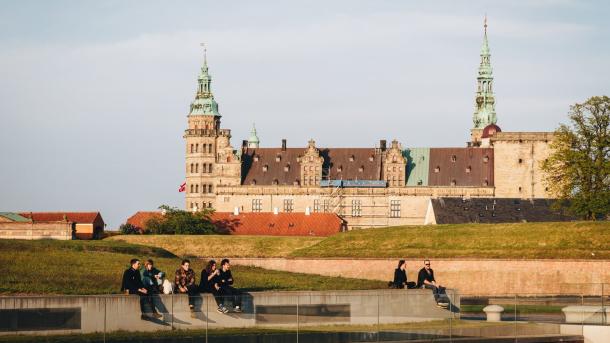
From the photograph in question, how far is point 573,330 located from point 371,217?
8947cm

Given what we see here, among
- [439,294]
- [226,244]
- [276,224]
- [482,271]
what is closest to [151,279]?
[439,294]

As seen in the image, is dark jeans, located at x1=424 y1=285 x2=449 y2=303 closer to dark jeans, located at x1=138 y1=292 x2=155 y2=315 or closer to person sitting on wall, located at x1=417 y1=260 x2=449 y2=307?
person sitting on wall, located at x1=417 y1=260 x2=449 y2=307

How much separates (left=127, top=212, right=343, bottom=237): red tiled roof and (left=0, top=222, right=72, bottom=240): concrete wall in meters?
15.5

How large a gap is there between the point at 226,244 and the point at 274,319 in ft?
185

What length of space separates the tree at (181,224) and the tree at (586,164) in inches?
1074

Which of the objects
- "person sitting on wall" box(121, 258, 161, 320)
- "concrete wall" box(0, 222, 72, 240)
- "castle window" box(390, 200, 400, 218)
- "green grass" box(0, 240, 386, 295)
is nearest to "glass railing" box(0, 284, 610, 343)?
"person sitting on wall" box(121, 258, 161, 320)

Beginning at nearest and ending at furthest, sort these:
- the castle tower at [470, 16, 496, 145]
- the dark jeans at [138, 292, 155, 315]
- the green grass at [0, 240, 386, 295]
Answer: the dark jeans at [138, 292, 155, 315] < the green grass at [0, 240, 386, 295] < the castle tower at [470, 16, 496, 145]

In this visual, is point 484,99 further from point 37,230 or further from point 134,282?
point 134,282

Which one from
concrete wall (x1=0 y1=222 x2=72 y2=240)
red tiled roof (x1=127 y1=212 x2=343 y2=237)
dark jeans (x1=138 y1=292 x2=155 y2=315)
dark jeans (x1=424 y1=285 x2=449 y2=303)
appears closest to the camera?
dark jeans (x1=138 y1=292 x2=155 y2=315)

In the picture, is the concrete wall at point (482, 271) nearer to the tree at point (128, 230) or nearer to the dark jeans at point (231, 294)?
the tree at point (128, 230)

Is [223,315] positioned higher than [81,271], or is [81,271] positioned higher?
[81,271]

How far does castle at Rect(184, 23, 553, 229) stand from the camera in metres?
132

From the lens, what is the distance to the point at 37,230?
98.8 m

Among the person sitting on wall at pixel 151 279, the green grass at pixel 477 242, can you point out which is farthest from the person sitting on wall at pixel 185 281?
the green grass at pixel 477 242
